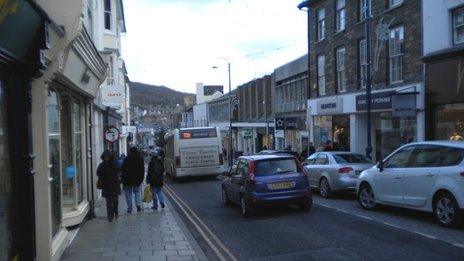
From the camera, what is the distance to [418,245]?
9.26 m

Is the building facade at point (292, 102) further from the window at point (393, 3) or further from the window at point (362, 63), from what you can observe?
the window at point (393, 3)

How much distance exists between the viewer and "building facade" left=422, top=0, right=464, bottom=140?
19391 millimetres

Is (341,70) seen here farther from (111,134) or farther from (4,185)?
(4,185)

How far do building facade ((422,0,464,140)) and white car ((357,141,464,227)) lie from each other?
23.7 feet

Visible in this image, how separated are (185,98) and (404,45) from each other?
4657 inches

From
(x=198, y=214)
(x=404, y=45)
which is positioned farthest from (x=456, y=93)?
(x=198, y=214)

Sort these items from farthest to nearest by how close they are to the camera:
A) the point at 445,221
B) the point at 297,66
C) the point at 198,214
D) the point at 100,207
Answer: the point at 297,66
the point at 100,207
the point at 198,214
the point at 445,221

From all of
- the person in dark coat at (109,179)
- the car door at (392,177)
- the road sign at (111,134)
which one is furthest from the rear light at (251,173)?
the road sign at (111,134)

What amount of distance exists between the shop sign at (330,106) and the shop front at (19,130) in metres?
23.0

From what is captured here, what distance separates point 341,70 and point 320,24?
4.03 m

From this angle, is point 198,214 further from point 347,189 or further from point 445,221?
point 445,221

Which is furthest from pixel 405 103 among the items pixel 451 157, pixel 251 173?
pixel 451 157

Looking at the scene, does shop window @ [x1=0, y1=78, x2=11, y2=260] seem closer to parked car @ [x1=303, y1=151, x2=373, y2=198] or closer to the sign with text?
parked car @ [x1=303, y1=151, x2=373, y2=198]

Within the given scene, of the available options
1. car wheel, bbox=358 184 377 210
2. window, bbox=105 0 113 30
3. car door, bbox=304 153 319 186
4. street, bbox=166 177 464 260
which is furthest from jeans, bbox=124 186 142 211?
window, bbox=105 0 113 30
